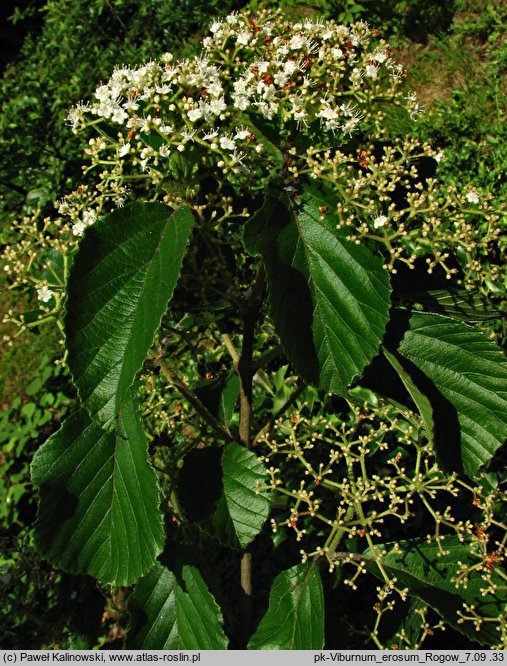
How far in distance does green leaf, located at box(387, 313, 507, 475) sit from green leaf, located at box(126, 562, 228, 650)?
0.59m

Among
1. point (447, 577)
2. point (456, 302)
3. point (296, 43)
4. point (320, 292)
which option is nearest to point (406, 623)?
point (447, 577)

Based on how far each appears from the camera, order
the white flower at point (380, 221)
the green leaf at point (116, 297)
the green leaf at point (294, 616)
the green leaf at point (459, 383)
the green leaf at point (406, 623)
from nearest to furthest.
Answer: the green leaf at point (116, 297) → the white flower at point (380, 221) → the green leaf at point (459, 383) → the green leaf at point (294, 616) → the green leaf at point (406, 623)

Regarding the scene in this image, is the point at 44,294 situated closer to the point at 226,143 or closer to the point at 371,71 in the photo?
the point at 226,143

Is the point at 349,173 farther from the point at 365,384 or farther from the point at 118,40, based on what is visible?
the point at 118,40

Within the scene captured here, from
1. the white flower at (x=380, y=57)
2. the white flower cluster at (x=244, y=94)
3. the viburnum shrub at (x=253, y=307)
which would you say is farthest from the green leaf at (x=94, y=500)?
the white flower at (x=380, y=57)

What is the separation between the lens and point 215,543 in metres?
2.24

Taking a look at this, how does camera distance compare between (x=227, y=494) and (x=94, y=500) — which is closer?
(x=94, y=500)

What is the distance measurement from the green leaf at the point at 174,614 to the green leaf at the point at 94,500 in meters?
0.27

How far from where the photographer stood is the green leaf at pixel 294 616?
1.27 metres

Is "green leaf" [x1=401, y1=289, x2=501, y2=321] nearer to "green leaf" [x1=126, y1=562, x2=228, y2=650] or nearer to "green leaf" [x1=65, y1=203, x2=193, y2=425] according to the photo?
"green leaf" [x1=65, y1=203, x2=193, y2=425]

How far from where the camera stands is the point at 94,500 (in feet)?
3.79

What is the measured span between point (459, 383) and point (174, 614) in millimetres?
768

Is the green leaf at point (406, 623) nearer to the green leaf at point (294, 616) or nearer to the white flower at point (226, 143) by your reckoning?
the green leaf at point (294, 616)

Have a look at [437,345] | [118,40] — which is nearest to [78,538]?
[437,345]
